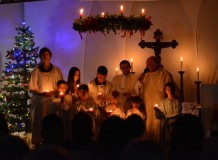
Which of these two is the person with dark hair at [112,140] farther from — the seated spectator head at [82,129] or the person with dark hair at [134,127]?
the person with dark hair at [134,127]

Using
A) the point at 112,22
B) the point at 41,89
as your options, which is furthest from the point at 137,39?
the point at 41,89

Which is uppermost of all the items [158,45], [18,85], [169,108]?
[158,45]

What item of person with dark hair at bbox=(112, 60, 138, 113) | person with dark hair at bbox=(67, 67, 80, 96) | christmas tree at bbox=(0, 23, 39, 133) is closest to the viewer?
person with dark hair at bbox=(67, 67, 80, 96)

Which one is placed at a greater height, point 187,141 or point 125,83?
point 125,83

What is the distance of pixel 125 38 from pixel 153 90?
9.13ft

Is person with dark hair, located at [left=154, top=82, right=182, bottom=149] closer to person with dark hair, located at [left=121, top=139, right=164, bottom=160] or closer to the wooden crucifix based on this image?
the wooden crucifix

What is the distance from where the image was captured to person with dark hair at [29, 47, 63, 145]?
9500mm

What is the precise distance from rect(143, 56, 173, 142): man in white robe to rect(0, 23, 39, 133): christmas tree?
9.98 ft

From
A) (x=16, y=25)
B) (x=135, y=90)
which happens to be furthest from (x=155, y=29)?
(x=16, y=25)

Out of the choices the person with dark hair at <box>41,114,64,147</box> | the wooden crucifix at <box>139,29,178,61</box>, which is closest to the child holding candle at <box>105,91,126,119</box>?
the wooden crucifix at <box>139,29,178,61</box>

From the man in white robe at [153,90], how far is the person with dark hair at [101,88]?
0.80 meters

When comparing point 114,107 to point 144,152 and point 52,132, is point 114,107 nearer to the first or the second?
point 52,132

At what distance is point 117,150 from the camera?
406 cm

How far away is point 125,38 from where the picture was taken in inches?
480
